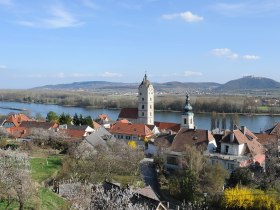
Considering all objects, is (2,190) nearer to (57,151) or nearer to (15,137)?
(57,151)

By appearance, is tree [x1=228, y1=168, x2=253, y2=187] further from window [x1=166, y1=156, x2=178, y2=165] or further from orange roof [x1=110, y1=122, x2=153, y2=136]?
orange roof [x1=110, y1=122, x2=153, y2=136]

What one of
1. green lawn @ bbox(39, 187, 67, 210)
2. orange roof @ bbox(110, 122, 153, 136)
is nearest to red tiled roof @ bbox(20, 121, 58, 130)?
orange roof @ bbox(110, 122, 153, 136)

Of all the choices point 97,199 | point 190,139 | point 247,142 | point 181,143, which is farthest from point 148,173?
point 97,199

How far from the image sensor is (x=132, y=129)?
39719mm

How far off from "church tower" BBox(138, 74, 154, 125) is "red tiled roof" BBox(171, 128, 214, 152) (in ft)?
64.9

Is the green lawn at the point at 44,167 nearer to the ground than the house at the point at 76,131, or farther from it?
nearer to the ground

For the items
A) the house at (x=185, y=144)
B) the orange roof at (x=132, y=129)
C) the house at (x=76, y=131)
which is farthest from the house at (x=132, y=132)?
the house at (x=185, y=144)

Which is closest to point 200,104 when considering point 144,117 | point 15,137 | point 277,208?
point 144,117

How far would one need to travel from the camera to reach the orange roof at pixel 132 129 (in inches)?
1529

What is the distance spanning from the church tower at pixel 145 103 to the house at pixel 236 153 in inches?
856

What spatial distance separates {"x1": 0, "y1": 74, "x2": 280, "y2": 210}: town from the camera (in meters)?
13.7

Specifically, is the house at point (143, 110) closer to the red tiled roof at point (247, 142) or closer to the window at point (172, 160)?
the window at point (172, 160)

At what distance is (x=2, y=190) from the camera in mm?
13125

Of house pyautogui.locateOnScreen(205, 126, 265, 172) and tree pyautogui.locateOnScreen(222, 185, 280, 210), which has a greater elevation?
house pyautogui.locateOnScreen(205, 126, 265, 172)
